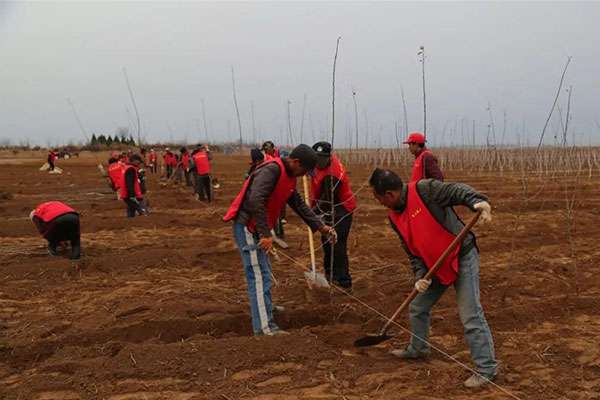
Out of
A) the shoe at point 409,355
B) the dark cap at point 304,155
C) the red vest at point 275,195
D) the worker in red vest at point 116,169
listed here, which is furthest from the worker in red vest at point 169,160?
the shoe at point 409,355

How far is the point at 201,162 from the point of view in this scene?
40.4ft

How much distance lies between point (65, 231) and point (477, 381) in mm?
5442

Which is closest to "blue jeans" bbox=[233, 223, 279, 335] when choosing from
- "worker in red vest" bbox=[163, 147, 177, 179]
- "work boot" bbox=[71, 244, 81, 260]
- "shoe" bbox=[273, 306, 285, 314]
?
"shoe" bbox=[273, 306, 285, 314]

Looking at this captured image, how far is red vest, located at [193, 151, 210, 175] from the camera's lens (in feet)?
40.1

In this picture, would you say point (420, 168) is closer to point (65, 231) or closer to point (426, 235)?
point (426, 235)

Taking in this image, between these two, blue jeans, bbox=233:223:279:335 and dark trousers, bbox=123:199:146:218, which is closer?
blue jeans, bbox=233:223:279:335

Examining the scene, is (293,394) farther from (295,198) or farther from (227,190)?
(227,190)

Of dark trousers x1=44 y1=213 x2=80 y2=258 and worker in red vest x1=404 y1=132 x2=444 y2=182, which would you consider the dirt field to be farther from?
worker in red vest x1=404 y1=132 x2=444 y2=182

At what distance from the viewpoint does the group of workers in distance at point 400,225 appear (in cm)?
320

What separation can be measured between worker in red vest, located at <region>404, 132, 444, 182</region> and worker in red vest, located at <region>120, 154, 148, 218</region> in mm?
5208

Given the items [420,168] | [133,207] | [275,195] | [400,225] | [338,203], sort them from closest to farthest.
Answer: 1. [400,225]
2. [275,195]
3. [338,203]
4. [420,168]
5. [133,207]

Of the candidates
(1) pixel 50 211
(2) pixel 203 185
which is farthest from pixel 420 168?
(2) pixel 203 185

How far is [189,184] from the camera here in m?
17.8

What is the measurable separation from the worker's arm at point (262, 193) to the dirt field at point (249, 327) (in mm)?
805
